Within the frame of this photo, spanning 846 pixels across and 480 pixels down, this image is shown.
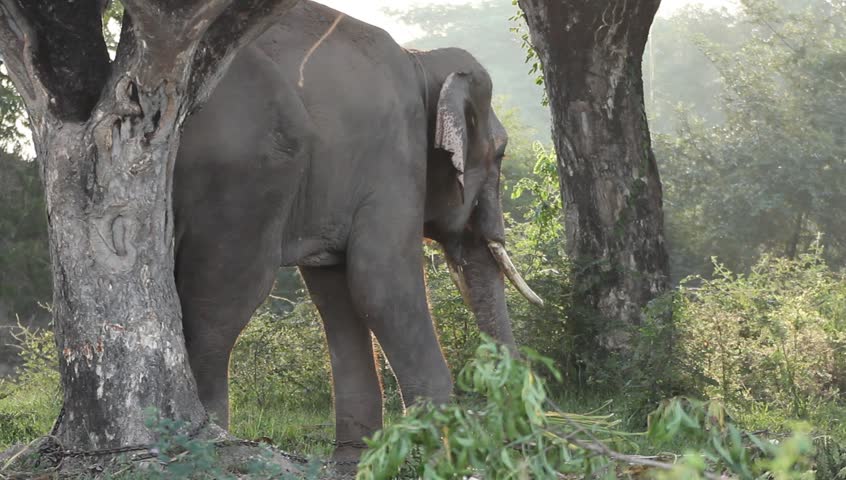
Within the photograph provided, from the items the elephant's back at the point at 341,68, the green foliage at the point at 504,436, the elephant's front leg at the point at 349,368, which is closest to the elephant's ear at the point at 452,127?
the elephant's back at the point at 341,68

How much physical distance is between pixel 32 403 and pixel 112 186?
18.0 feet

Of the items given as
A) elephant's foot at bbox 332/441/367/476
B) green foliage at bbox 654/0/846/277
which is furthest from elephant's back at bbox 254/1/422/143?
green foliage at bbox 654/0/846/277

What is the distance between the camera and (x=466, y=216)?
899cm

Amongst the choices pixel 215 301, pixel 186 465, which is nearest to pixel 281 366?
pixel 215 301

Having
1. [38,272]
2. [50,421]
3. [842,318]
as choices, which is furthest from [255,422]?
[38,272]

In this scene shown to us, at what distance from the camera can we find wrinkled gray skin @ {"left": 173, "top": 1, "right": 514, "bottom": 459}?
7.06 metres

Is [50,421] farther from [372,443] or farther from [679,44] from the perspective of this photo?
[679,44]

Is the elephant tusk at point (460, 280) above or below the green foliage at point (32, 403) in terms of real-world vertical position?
above

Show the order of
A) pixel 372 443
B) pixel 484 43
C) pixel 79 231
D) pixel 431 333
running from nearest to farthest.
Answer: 1. pixel 372 443
2. pixel 79 231
3. pixel 431 333
4. pixel 484 43

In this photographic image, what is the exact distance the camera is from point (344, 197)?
7824mm

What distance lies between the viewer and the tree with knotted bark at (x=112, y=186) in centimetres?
618

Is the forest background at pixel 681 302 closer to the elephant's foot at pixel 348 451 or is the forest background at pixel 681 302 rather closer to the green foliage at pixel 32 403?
the green foliage at pixel 32 403

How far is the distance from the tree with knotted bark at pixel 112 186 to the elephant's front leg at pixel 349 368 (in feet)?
7.65

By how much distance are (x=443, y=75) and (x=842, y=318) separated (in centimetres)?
564
